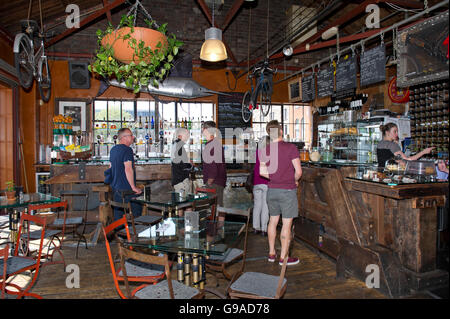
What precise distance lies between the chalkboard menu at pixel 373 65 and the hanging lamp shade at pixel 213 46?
266 centimetres

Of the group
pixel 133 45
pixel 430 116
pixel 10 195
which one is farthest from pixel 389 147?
pixel 10 195

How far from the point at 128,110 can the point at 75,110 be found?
4.03 ft

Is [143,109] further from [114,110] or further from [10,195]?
[10,195]

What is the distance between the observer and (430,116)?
5.39 metres

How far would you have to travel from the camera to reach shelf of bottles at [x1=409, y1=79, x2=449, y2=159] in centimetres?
517

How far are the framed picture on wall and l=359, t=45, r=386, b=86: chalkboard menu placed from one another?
20.4 ft

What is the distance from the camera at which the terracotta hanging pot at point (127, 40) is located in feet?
9.46

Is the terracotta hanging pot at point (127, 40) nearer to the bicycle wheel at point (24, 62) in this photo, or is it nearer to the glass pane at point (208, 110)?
the bicycle wheel at point (24, 62)

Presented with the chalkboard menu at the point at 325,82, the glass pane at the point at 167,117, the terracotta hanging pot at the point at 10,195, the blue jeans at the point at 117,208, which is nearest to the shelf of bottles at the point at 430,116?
the chalkboard menu at the point at 325,82

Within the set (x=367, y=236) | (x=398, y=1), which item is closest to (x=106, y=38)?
(x=367, y=236)

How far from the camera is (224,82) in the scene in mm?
8461

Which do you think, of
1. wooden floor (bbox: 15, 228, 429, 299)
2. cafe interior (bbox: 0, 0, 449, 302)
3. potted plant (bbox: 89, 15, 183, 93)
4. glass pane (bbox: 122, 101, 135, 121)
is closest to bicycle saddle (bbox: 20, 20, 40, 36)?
cafe interior (bbox: 0, 0, 449, 302)

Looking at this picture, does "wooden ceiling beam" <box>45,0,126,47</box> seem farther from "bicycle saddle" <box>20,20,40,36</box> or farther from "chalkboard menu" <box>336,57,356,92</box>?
"chalkboard menu" <box>336,57,356,92</box>
